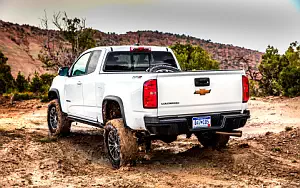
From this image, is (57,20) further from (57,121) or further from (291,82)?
(57,121)

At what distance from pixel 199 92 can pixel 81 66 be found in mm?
2930

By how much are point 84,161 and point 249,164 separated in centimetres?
270

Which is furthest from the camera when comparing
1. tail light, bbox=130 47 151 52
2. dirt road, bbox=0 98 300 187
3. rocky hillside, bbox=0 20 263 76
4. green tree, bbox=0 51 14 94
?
rocky hillside, bbox=0 20 263 76

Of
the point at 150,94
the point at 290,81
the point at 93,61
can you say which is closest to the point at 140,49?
the point at 93,61

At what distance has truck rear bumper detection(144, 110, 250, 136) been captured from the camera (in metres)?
6.21

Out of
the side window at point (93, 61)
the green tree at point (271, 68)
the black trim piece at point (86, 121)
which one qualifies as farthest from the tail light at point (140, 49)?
the green tree at point (271, 68)

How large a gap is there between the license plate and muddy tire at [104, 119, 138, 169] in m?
0.92

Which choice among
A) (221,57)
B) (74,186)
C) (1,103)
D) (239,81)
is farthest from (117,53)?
(221,57)

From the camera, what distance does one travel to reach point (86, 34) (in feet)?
113

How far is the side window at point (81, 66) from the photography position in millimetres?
8367

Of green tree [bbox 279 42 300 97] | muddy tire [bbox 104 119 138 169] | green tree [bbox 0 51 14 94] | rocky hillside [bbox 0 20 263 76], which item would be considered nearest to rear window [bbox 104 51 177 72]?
muddy tire [bbox 104 119 138 169]

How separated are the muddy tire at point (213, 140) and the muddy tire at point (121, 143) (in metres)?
1.67

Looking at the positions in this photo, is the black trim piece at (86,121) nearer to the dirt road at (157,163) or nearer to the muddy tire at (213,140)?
the dirt road at (157,163)

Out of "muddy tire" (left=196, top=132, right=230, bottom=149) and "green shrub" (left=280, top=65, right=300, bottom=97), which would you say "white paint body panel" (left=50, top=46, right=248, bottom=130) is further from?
"green shrub" (left=280, top=65, right=300, bottom=97)
